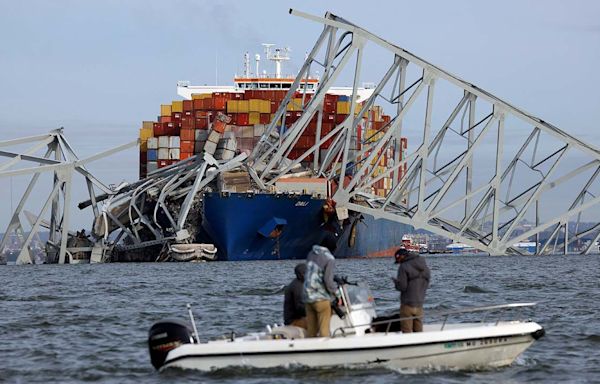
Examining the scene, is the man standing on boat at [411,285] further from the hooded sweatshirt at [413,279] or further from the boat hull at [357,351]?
the boat hull at [357,351]

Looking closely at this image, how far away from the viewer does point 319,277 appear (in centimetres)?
1823

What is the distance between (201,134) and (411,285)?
78.0m

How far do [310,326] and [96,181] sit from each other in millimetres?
63402

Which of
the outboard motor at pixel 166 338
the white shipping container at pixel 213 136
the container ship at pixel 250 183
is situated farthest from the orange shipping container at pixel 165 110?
the outboard motor at pixel 166 338

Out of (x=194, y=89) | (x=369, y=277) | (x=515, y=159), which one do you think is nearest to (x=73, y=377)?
(x=369, y=277)

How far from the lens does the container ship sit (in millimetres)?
77938

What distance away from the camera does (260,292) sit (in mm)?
39219

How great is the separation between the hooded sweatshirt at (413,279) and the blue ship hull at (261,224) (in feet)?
192

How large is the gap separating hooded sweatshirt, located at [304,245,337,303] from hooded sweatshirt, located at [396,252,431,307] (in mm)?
1136

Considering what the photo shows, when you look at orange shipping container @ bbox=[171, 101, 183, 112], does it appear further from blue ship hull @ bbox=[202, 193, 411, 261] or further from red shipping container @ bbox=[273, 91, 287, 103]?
blue ship hull @ bbox=[202, 193, 411, 261]

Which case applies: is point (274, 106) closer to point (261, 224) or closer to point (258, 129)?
point (258, 129)

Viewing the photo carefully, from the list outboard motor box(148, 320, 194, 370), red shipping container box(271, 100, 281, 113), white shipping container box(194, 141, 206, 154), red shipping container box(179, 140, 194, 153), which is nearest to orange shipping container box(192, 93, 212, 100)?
red shipping container box(271, 100, 281, 113)

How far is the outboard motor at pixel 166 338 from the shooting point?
1888 cm

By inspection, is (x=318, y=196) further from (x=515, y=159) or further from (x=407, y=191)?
(x=515, y=159)
